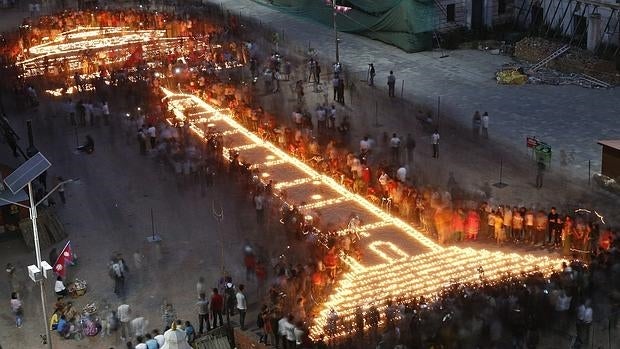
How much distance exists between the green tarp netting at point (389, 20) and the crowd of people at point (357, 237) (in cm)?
1280

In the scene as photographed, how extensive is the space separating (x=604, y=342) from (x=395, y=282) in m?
6.15

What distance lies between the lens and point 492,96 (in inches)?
1828

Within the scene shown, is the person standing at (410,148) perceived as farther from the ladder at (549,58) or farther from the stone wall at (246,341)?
the ladder at (549,58)

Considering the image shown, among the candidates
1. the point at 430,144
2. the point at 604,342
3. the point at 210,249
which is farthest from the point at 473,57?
the point at 604,342

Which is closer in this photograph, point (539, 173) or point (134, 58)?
point (539, 173)

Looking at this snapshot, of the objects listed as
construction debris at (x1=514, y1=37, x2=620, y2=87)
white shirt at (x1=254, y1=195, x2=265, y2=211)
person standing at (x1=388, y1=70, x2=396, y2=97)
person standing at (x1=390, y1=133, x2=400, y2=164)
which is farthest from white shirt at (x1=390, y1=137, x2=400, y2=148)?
construction debris at (x1=514, y1=37, x2=620, y2=87)

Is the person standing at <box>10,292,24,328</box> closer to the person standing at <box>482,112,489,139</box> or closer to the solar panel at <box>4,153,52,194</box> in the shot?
the solar panel at <box>4,153,52,194</box>

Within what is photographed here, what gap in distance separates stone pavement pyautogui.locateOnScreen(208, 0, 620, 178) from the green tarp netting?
677mm

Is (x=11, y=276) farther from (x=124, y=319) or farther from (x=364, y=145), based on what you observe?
(x=364, y=145)

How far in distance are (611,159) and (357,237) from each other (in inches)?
395

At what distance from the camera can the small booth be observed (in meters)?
33.9

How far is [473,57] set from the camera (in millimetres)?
53875

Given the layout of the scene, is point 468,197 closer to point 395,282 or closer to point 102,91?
point 395,282

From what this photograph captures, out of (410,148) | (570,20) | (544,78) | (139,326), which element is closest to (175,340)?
(139,326)
